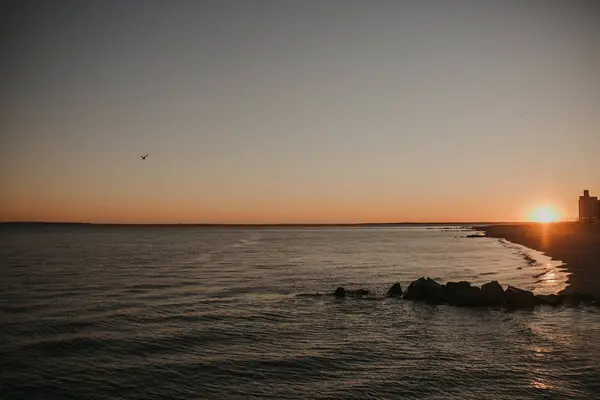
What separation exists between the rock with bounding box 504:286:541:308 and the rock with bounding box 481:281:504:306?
1.04ft

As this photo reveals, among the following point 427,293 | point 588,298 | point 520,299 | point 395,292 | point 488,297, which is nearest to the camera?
point 520,299

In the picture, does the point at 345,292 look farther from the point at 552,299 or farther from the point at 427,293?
the point at 552,299

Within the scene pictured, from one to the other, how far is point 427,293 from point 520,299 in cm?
477

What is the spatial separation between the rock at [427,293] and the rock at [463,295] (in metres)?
0.39

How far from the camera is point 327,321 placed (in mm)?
21578

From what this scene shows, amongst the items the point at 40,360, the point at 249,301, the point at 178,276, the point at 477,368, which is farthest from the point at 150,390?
the point at 178,276

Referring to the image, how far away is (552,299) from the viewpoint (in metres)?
25.6

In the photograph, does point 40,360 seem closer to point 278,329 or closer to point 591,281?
point 278,329

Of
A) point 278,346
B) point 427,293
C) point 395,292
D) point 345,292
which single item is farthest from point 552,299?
point 278,346

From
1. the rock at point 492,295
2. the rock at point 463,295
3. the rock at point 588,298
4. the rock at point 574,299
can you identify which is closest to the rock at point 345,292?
the rock at point 463,295

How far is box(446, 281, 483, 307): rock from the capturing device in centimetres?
2598

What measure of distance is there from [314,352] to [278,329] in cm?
380

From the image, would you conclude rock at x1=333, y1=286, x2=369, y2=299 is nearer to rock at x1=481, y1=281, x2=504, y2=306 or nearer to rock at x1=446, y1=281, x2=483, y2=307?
rock at x1=446, y1=281, x2=483, y2=307

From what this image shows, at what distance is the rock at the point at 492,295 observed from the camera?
25.9 m
